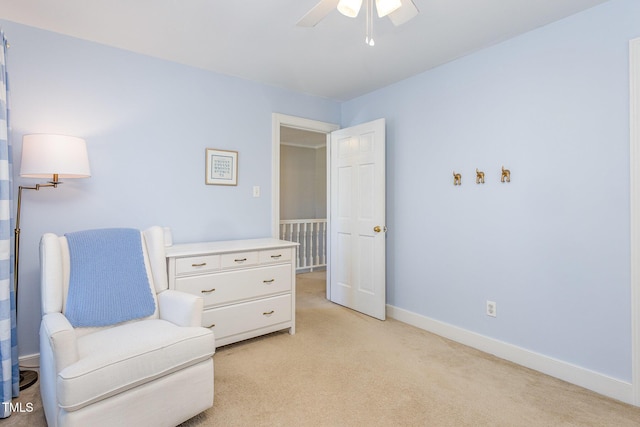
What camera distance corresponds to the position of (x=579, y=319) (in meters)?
2.11

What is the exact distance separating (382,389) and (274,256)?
1313 millimetres

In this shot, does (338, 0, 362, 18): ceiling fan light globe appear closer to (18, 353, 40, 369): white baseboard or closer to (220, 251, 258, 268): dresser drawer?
(220, 251, 258, 268): dresser drawer

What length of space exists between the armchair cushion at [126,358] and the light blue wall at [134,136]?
3.47ft

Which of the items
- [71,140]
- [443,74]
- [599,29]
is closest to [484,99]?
[443,74]

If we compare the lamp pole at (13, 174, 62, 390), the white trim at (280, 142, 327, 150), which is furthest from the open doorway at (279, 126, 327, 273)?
the lamp pole at (13, 174, 62, 390)

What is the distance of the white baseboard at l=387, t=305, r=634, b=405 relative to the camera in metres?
1.96

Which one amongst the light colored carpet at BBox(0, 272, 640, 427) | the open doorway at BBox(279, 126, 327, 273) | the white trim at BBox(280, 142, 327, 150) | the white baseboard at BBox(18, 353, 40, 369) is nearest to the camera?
the light colored carpet at BBox(0, 272, 640, 427)

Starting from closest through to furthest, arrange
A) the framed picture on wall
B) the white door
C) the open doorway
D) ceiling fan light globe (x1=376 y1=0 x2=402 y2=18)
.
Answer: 1. ceiling fan light globe (x1=376 y1=0 x2=402 y2=18)
2. the framed picture on wall
3. the white door
4. the open doorway

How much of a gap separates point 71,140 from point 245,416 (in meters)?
1.94

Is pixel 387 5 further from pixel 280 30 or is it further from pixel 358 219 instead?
pixel 358 219

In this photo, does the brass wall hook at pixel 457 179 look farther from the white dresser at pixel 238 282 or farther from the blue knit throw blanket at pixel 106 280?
the blue knit throw blanket at pixel 106 280

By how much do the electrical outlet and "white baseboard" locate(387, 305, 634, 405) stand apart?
0.63 feet

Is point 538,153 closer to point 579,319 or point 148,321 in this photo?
point 579,319

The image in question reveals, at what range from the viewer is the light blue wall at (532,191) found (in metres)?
1.98
